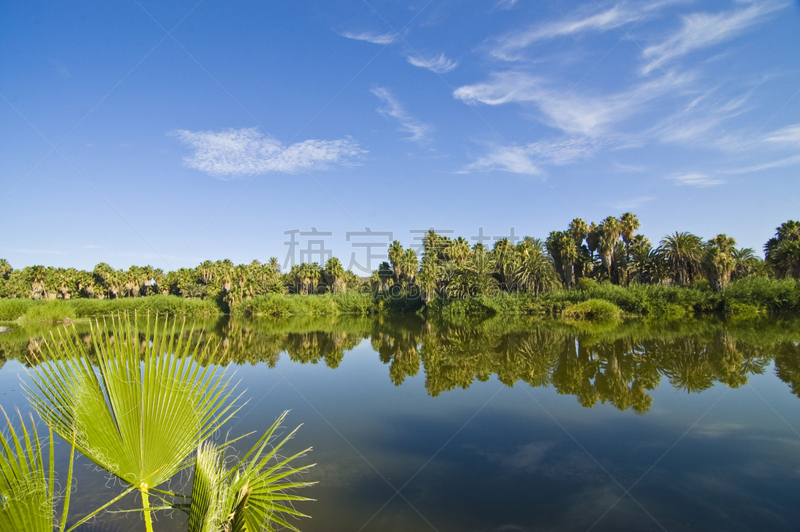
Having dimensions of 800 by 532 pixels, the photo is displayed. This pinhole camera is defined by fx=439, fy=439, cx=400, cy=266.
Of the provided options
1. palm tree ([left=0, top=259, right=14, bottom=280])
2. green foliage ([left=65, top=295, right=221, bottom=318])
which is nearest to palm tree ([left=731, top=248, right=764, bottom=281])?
green foliage ([left=65, top=295, right=221, bottom=318])

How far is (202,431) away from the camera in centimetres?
336

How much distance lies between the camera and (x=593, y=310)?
42.2 meters

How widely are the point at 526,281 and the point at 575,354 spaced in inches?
1325

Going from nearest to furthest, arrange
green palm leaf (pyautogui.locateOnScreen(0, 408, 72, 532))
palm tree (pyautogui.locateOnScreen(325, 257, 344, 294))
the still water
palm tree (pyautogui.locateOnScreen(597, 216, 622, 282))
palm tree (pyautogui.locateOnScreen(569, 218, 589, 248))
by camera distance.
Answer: green palm leaf (pyautogui.locateOnScreen(0, 408, 72, 532))
the still water
palm tree (pyautogui.locateOnScreen(597, 216, 622, 282))
palm tree (pyautogui.locateOnScreen(569, 218, 589, 248))
palm tree (pyautogui.locateOnScreen(325, 257, 344, 294))

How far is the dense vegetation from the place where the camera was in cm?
4275

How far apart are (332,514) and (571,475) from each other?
4.34 metres

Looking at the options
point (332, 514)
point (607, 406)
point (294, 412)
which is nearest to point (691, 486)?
point (607, 406)

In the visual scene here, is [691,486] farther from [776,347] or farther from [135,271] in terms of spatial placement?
[135,271]

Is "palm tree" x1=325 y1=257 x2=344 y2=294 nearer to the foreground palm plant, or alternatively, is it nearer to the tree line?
the tree line

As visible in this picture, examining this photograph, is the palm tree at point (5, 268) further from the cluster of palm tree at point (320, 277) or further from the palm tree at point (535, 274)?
the palm tree at point (535, 274)

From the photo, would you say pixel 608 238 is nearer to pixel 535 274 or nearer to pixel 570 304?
pixel 535 274

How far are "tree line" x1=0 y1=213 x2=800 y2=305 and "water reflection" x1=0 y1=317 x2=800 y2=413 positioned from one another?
17004mm

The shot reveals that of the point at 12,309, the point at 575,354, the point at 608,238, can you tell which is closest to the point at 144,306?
the point at 12,309

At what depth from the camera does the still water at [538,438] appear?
6793 millimetres
